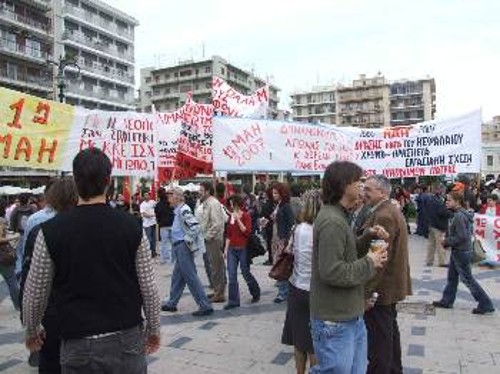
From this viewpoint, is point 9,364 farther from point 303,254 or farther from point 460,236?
point 460,236

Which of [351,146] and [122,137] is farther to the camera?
[351,146]

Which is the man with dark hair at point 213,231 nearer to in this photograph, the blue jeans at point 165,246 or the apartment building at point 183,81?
the blue jeans at point 165,246

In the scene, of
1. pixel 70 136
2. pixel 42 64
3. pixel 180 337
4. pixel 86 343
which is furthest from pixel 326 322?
pixel 42 64

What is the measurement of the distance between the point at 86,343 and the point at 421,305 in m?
→ 6.26

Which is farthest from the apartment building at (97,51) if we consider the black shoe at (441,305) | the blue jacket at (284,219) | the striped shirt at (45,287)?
the striped shirt at (45,287)

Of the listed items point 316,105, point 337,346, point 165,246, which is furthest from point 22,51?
point 316,105

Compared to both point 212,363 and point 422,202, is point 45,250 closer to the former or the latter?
point 212,363

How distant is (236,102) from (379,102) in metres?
108

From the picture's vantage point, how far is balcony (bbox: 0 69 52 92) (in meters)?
55.3

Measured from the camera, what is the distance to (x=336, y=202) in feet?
10.9

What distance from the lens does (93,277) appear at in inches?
100.0

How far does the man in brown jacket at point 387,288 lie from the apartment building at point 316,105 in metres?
118

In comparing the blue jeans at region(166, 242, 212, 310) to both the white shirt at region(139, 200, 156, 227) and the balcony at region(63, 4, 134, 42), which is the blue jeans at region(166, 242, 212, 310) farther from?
the balcony at region(63, 4, 134, 42)

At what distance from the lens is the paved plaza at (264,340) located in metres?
5.40
